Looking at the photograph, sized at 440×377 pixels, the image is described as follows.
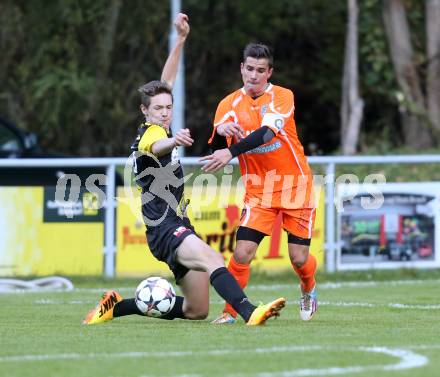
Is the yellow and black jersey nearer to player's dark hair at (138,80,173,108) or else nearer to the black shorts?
the black shorts

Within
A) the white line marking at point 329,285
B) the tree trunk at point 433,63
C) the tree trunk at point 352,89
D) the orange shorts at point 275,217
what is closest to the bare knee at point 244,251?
the orange shorts at point 275,217

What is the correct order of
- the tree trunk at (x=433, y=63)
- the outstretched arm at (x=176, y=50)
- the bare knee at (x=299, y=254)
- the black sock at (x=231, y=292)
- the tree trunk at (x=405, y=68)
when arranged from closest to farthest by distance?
the black sock at (x=231, y=292) → the bare knee at (x=299, y=254) → the outstretched arm at (x=176, y=50) → the tree trunk at (x=433, y=63) → the tree trunk at (x=405, y=68)

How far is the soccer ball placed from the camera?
8508 mm

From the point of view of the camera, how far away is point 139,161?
8.38 meters

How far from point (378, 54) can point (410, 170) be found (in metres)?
8.77

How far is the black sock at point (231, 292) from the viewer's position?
7914mm

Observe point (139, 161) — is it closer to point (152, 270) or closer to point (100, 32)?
point (152, 270)

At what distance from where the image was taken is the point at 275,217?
29.5 ft

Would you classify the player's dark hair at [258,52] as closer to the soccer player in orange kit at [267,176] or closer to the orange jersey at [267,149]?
the soccer player in orange kit at [267,176]

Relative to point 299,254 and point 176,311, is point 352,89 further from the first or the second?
point 176,311

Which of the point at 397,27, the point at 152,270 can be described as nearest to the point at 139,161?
the point at 152,270

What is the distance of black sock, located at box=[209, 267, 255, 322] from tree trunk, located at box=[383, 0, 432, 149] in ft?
44.2

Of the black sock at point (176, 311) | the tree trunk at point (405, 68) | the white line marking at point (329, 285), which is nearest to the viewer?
the black sock at point (176, 311)

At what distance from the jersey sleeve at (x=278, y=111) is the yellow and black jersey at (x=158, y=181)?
0.71 meters
